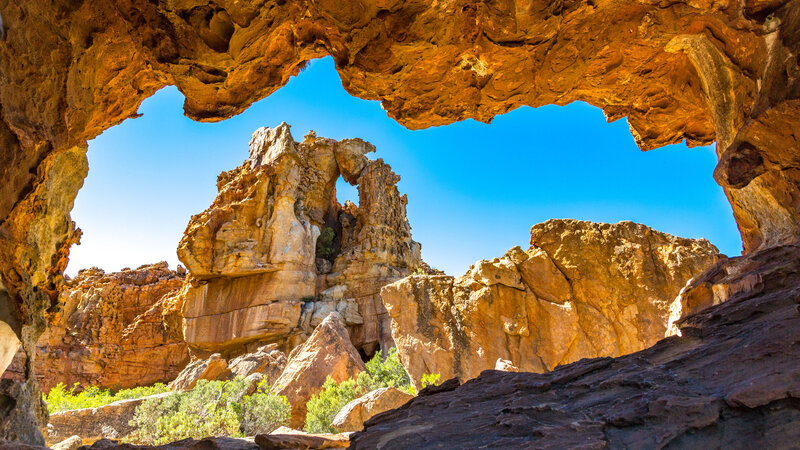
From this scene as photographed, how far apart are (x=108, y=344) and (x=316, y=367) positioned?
22.8 meters

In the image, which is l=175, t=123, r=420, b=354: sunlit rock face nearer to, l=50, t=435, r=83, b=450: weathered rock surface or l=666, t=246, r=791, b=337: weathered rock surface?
l=50, t=435, r=83, b=450: weathered rock surface

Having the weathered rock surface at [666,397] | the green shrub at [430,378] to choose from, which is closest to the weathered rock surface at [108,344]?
the green shrub at [430,378]

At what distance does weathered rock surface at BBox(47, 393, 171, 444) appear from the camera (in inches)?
518

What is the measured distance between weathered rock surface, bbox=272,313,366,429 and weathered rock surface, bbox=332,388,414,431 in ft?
14.0

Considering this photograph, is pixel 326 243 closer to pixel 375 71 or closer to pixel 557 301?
pixel 557 301

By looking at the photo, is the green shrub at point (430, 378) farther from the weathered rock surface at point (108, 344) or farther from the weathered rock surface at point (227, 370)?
the weathered rock surface at point (108, 344)

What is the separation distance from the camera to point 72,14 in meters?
4.66

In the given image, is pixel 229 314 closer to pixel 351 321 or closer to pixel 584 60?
pixel 351 321

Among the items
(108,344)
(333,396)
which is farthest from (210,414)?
(108,344)

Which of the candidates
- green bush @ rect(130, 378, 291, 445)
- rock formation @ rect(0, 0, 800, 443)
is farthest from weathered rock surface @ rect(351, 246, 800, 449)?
green bush @ rect(130, 378, 291, 445)

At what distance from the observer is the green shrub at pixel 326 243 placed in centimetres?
3028

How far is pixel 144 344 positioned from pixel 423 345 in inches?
1065

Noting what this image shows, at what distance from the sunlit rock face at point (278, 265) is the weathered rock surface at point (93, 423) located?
10.6 m

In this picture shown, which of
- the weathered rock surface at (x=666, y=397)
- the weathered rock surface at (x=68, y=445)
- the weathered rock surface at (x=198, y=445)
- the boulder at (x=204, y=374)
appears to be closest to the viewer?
the weathered rock surface at (x=666, y=397)
